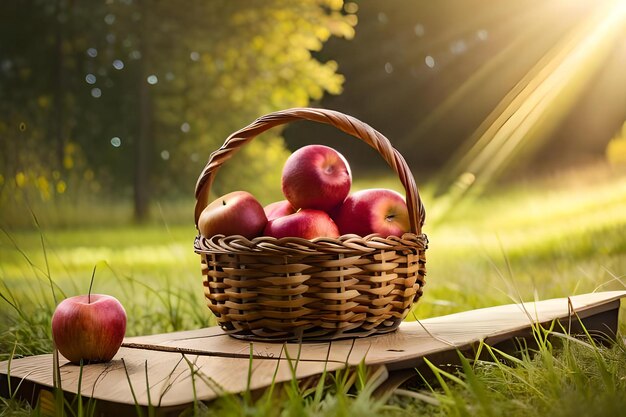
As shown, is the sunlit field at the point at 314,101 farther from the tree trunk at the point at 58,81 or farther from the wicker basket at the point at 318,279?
the wicker basket at the point at 318,279

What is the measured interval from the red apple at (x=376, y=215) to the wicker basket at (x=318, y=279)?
0.04 metres

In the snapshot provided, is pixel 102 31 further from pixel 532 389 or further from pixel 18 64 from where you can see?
pixel 532 389

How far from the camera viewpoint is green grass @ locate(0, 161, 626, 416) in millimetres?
1602

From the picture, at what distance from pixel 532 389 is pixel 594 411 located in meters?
0.43

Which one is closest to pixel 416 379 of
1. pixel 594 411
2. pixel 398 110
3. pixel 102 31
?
pixel 594 411

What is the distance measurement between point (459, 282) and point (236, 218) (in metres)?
1.88

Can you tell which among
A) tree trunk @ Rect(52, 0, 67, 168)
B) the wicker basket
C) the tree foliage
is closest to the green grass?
the wicker basket

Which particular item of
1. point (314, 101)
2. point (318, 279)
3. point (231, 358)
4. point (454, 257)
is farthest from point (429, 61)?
point (231, 358)

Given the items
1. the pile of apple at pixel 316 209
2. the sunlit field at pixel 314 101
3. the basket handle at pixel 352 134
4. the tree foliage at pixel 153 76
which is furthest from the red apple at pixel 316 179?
the tree foliage at pixel 153 76

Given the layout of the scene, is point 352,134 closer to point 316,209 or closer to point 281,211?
point 316,209

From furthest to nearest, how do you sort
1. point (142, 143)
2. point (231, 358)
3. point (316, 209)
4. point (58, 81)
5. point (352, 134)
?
1. point (58, 81)
2. point (142, 143)
3. point (316, 209)
4. point (352, 134)
5. point (231, 358)

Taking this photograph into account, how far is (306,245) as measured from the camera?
203 cm

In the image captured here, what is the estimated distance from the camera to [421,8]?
980cm

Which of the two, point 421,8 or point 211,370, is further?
point 421,8
